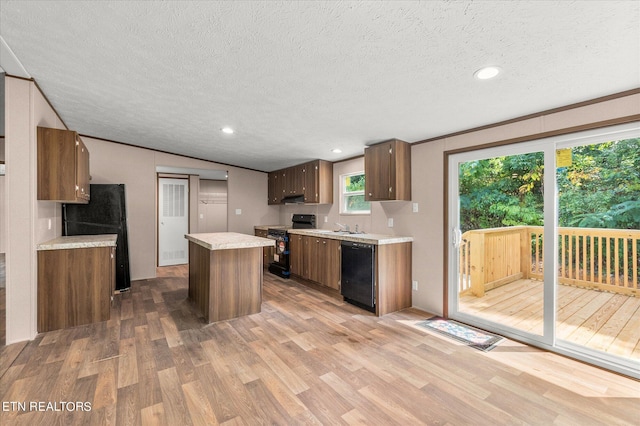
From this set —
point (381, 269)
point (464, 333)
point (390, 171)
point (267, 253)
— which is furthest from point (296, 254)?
point (464, 333)

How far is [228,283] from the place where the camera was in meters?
3.27

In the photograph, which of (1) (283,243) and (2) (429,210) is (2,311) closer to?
(1) (283,243)

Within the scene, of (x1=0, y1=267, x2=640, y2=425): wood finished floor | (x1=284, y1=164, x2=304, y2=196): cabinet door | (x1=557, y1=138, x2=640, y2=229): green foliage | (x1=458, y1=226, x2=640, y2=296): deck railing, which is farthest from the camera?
(x1=284, y1=164, x2=304, y2=196): cabinet door

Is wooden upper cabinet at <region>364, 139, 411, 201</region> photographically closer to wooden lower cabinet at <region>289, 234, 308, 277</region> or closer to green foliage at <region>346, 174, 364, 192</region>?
green foliage at <region>346, 174, 364, 192</region>

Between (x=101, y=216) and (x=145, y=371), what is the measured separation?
3.08 m

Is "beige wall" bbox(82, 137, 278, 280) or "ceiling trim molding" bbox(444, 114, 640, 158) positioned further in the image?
"beige wall" bbox(82, 137, 278, 280)

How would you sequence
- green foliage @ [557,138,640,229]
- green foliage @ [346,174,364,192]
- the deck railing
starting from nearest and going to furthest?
green foliage @ [557,138,640,229] < the deck railing < green foliage @ [346,174,364,192]

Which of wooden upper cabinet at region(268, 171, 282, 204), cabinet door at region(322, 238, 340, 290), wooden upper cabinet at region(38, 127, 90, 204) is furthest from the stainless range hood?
wooden upper cabinet at region(38, 127, 90, 204)

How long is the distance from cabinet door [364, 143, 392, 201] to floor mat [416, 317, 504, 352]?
1.60 m

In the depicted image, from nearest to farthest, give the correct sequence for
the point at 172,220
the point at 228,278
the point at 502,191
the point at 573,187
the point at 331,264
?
the point at 573,187 < the point at 502,191 < the point at 228,278 < the point at 331,264 < the point at 172,220

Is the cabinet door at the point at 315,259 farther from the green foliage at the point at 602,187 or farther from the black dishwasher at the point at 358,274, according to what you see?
the green foliage at the point at 602,187

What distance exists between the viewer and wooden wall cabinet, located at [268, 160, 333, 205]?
203 inches

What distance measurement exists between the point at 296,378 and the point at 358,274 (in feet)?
5.68

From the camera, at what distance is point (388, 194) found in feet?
12.1
